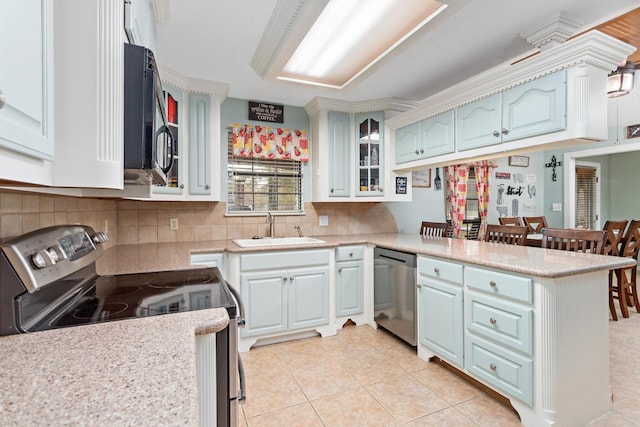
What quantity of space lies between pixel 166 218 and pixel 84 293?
1724mm

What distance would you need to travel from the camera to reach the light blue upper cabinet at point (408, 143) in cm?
302

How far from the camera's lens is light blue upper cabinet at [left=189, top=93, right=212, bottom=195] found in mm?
2693

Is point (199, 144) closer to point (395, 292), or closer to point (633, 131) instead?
point (395, 292)

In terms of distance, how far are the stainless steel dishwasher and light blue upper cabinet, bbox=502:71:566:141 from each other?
3.80ft

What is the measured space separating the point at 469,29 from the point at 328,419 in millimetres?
2464

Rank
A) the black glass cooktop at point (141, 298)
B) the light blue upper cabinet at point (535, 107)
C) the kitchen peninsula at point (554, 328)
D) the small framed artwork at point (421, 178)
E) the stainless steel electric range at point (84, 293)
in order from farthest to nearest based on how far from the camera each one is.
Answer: the small framed artwork at point (421, 178)
the light blue upper cabinet at point (535, 107)
the kitchen peninsula at point (554, 328)
the black glass cooktop at point (141, 298)
the stainless steel electric range at point (84, 293)

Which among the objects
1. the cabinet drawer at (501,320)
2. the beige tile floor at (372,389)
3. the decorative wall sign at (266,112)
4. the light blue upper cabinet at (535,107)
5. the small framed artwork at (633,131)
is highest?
the small framed artwork at (633,131)

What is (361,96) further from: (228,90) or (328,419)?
(328,419)

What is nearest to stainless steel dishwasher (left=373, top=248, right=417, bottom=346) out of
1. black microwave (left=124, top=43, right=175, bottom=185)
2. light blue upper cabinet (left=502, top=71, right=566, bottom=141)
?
light blue upper cabinet (left=502, top=71, right=566, bottom=141)

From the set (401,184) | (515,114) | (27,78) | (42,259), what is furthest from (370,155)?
(27,78)

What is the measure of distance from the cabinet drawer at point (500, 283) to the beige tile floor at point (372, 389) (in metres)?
0.68

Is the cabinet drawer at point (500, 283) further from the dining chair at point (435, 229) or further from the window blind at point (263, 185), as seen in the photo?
the window blind at point (263, 185)

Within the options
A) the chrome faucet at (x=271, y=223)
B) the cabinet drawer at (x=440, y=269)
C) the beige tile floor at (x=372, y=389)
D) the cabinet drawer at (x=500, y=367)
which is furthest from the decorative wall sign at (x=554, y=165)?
the chrome faucet at (x=271, y=223)

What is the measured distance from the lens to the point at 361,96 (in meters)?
3.09
